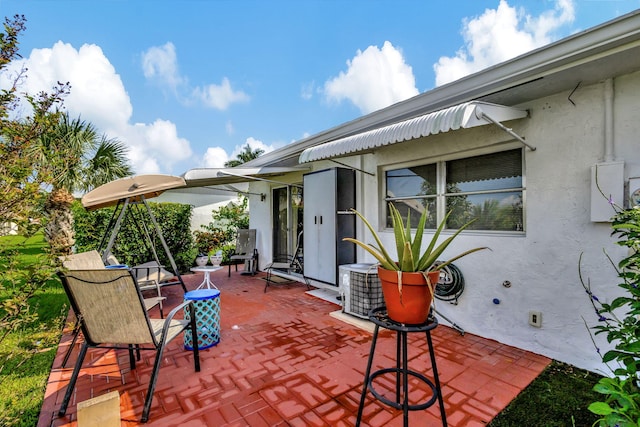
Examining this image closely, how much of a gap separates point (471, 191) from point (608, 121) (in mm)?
1895

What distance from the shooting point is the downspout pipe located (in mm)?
3609

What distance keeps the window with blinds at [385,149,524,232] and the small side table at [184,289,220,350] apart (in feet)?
11.3

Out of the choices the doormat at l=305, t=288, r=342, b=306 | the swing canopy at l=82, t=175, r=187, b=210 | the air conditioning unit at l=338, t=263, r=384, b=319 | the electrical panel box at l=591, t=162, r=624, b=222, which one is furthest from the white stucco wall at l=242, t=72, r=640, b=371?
the swing canopy at l=82, t=175, r=187, b=210

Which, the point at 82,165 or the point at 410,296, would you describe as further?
the point at 82,165

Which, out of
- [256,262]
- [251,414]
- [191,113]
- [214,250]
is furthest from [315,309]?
[191,113]

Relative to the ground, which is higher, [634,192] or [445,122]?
[445,122]

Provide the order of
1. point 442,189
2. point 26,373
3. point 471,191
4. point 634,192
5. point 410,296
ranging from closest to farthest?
point 410,296 < point 634,192 < point 26,373 < point 471,191 < point 442,189

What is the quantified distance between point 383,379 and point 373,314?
1.34m

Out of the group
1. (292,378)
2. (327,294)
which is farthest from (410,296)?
(327,294)

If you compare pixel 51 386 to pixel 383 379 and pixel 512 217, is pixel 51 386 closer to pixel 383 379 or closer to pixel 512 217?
pixel 383 379

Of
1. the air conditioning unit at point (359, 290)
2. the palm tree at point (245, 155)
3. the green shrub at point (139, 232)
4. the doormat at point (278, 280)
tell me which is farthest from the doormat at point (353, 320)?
the palm tree at point (245, 155)

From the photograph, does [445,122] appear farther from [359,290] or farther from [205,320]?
[205,320]

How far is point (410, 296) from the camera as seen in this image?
2.33 metres

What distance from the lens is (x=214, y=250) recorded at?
512 inches
